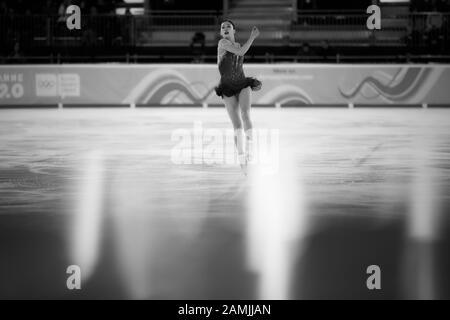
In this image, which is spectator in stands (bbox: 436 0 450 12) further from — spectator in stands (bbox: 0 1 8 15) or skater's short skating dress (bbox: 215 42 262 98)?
skater's short skating dress (bbox: 215 42 262 98)

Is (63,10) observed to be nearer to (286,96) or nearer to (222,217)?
(286,96)

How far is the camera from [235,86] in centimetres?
1066

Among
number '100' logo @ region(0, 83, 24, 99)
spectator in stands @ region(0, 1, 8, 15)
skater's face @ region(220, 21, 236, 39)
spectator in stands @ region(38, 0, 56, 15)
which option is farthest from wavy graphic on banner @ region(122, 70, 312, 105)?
skater's face @ region(220, 21, 236, 39)

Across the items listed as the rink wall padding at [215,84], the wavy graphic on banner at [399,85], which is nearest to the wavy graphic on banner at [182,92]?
the rink wall padding at [215,84]

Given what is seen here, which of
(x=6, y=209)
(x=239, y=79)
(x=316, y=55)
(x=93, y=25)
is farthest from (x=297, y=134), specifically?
(x=93, y=25)

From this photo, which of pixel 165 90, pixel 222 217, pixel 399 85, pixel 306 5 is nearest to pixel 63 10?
pixel 165 90

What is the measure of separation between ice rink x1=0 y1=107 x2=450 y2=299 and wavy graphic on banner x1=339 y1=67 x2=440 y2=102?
8.64 metres

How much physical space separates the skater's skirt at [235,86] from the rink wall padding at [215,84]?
39.9ft

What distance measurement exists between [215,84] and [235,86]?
12492 millimetres

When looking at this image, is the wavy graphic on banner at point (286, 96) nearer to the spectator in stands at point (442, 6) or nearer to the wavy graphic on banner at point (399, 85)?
the wavy graphic on banner at point (399, 85)

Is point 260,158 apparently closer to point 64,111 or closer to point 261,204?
point 261,204

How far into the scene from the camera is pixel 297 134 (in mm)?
15039

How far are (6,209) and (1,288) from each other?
9.09ft

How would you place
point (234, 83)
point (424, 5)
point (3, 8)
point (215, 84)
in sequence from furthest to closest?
1. point (424, 5)
2. point (3, 8)
3. point (215, 84)
4. point (234, 83)
